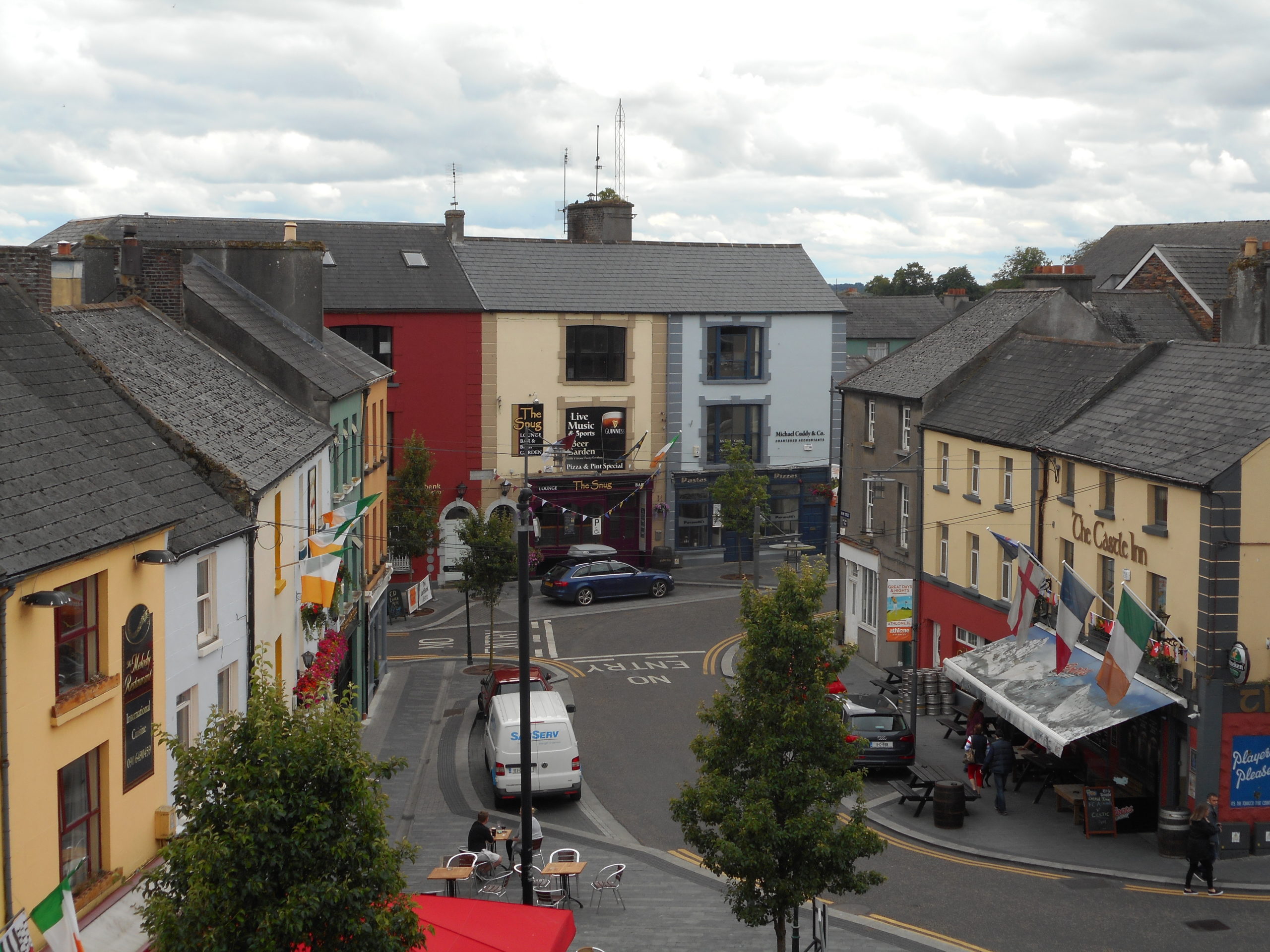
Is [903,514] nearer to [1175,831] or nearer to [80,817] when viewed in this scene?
[1175,831]

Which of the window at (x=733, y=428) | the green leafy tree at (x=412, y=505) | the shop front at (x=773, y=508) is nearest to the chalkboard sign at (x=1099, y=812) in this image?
the green leafy tree at (x=412, y=505)

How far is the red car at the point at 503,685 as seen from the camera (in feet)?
94.8

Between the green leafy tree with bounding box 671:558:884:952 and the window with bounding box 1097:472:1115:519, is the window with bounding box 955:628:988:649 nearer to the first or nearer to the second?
the window with bounding box 1097:472:1115:519

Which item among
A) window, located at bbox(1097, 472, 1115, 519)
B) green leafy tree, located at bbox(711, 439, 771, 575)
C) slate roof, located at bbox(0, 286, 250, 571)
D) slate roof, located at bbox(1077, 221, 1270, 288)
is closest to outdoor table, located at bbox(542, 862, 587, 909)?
slate roof, located at bbox(0, 286, 250, 571)

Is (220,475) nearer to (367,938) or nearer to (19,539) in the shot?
(19,539)

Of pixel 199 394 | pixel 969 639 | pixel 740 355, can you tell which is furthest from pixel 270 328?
pixel 740 355

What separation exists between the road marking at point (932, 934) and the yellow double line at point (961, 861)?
1703 mm

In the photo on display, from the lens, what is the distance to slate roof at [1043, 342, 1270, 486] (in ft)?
73.0

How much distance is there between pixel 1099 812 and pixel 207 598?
51.3ft

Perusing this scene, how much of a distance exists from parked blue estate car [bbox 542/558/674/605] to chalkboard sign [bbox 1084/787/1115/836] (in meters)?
23.7

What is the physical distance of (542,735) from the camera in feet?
80.6

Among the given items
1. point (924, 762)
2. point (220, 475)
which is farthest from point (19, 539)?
point (924, 762)

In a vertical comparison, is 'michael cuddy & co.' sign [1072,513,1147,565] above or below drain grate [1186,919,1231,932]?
above

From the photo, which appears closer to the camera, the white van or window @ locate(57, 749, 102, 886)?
window @ locate(57, 749, 102, 886)
